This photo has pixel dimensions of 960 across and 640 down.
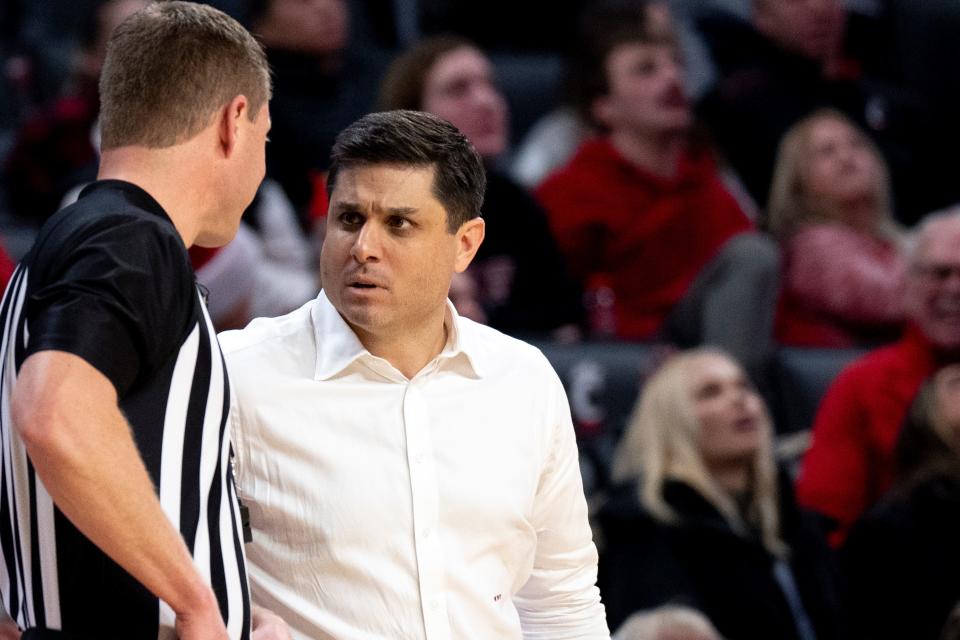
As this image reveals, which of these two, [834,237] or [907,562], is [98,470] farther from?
[834,237]

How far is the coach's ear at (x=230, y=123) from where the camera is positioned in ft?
7.07

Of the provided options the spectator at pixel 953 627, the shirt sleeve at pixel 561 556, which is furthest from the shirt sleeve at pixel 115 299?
the spectator at pixel 953 627

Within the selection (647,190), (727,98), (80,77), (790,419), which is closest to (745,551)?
(790,419)

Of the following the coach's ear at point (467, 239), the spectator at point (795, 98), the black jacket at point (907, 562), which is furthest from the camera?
the spectator at point (795, 98)

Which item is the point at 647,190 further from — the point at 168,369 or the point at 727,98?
the point at 168,369

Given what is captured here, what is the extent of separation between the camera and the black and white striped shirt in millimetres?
1945

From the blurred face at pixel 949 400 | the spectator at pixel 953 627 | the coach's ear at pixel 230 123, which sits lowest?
the spectator at pixel 953 627

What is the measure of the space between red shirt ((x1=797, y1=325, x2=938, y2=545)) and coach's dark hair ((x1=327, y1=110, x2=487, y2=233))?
2526mm

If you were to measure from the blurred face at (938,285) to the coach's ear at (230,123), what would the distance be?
10.7 ft

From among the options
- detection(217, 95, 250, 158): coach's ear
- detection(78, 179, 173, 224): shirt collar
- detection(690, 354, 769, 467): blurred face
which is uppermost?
detection(217, 95, 250, 158): coach's ear

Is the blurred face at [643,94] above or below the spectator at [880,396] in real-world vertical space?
above

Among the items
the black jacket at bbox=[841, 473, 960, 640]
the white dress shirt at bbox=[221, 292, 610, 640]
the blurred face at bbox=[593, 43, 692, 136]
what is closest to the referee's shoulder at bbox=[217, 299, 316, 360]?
the white dress shirt at bbox=[221, 292, 610, 640]

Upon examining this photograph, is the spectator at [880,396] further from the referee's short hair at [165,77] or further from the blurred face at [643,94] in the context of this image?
the referee's short hair at [165,77]

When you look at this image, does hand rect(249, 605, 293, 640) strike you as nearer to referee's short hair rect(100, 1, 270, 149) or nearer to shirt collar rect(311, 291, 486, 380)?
shirt collar rect(311, 291, 486, 380)
